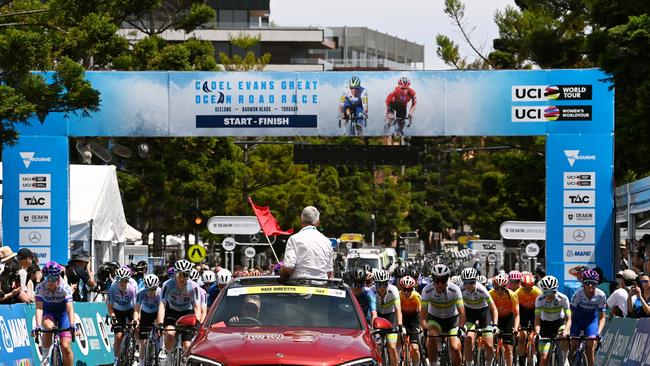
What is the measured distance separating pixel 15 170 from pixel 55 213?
4.14ft

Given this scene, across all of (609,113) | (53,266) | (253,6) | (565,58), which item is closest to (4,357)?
(53,266)

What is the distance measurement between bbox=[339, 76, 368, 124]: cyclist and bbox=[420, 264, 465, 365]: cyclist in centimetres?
1146

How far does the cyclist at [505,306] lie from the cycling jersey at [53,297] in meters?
6.53

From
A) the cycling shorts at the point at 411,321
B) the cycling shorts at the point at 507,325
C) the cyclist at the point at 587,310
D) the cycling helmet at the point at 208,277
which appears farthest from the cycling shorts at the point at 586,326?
the cycling helmet at the point at 208,277

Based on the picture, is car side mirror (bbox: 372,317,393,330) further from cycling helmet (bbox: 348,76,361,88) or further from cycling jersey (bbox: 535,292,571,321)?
cycling helmet (bbox: 348,76,361,88)

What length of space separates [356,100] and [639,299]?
13.2m

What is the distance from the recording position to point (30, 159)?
29.2 metres

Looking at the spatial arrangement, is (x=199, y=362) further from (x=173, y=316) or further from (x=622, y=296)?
(x=622, y=296)

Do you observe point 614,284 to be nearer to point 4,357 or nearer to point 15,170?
point 4,357

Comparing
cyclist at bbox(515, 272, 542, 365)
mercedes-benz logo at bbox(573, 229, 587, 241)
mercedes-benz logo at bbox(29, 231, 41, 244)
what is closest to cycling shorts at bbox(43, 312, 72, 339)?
cyclist at bbox(515, 272, 542, 365)

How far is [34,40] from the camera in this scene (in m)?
25.1

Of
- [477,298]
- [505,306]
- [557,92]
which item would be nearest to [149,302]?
[477,298]

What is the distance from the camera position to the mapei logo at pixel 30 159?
29156mm

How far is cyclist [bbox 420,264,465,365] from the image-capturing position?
1809cm
